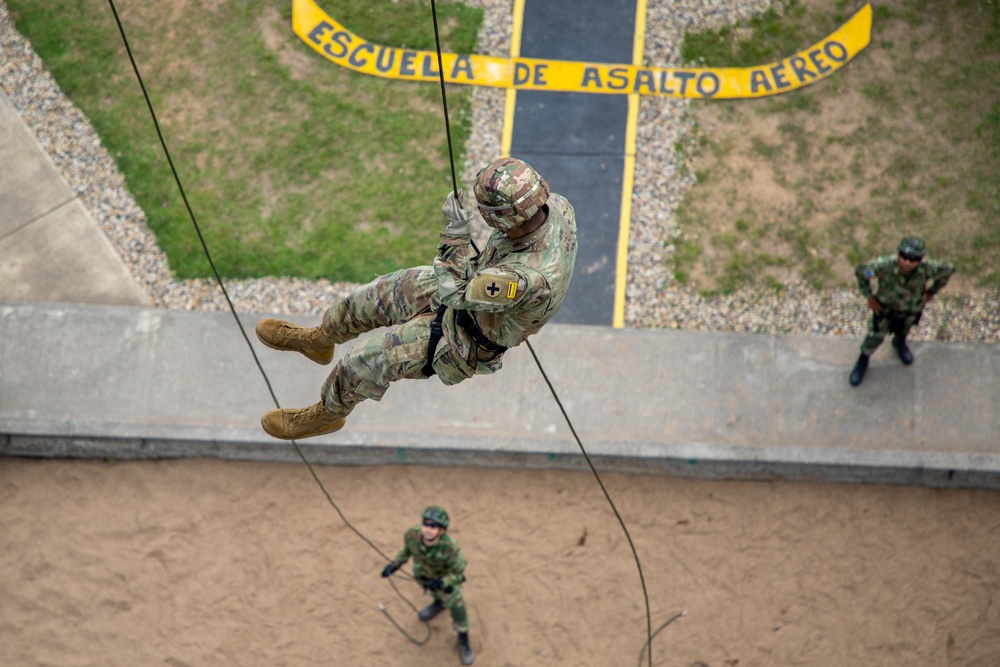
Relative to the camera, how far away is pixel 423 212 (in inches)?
420

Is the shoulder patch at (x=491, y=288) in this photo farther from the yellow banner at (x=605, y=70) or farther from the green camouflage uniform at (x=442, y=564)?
the yellow banner at (x=605, y=70)

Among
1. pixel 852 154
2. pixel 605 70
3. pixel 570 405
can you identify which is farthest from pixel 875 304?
pixel 605 70

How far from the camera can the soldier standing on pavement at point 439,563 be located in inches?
323

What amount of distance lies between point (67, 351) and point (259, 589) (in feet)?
10.2

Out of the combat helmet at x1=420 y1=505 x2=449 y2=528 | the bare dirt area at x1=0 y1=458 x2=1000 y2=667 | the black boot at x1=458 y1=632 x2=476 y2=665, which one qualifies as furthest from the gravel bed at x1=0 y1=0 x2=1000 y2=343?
the black boot at x1=458 y1=632 x2=476 y2=665

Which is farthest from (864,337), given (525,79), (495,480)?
(525,79)

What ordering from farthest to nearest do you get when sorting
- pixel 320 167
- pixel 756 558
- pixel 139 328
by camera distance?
pixel 320 167 → pixel 139 328 → pixel 756 558

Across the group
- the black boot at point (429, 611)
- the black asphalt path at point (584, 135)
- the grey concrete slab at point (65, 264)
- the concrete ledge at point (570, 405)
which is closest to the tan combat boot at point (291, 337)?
the concrete ledge at point (570, 405)

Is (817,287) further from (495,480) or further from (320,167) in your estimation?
(320,167)

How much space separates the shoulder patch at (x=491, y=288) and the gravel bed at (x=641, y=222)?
5186 mm

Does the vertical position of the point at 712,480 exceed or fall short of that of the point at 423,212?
it falls short

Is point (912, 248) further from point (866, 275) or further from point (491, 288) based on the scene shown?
point (491, 288)

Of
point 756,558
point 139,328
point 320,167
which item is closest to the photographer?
point 756,558

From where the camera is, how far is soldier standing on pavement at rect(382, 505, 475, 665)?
26.9 feet
